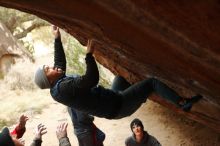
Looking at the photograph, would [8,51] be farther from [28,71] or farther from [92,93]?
[92,93]

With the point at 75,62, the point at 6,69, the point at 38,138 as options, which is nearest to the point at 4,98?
the point at 6,69

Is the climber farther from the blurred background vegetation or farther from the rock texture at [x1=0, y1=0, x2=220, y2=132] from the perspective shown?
the blurred background vegetation

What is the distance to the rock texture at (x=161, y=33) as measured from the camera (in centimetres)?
298

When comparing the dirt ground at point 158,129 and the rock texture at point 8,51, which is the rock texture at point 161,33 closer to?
the dirt ground at point 158,129

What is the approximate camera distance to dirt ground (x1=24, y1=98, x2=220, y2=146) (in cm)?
740

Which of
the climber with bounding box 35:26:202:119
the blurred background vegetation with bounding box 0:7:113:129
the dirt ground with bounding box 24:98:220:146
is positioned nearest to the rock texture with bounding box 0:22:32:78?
the blurred background vegetation with bounding box 0:7:113:129

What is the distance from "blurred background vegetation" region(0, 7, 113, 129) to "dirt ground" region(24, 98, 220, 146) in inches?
37.9

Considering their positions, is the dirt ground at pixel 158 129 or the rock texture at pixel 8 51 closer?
the dirt ground at pixel 158 129

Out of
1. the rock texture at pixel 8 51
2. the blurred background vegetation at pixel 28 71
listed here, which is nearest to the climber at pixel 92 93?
the blurred background vegetation at pixel 28 71

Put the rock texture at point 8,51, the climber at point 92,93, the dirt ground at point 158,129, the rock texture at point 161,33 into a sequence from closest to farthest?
the rock texture at point 161,33 < the climber at point 92,93 < the dirt ground at point 158,129 < the rock texture at point 8,51

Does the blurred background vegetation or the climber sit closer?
the climber

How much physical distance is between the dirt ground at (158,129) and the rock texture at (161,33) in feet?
6.72

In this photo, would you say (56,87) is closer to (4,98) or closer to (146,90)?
(146,90)

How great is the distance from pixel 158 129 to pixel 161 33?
15.8ft
